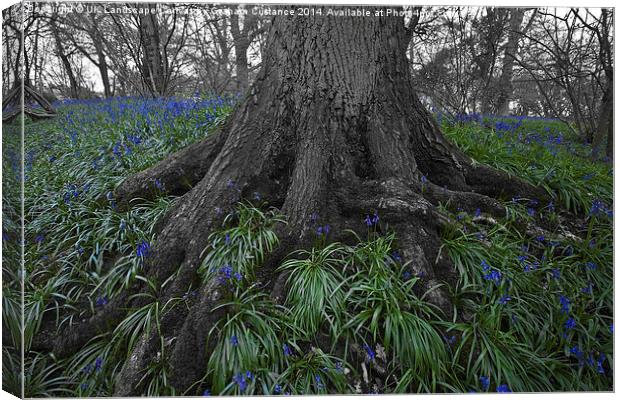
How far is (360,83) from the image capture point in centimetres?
210

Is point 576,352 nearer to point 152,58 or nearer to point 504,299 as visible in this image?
point 504,299

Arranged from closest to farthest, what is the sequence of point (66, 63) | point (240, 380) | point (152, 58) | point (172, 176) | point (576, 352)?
point (240, 380) < point (576, 352) < point (66, 63) < point (172, 176) < point (152, 58)

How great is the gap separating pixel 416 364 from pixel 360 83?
1.51 m

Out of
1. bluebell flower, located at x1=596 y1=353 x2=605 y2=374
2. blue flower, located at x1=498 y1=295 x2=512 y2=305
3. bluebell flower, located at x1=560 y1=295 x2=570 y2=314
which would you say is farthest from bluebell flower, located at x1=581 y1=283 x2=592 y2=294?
blue flower, located at x1=498 y1=295 x2=512 y2=305

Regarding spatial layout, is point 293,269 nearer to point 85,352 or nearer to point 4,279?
point 85,352

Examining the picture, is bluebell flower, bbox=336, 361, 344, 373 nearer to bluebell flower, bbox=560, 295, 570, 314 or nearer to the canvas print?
the canvas print

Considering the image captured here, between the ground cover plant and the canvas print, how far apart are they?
0.01 m

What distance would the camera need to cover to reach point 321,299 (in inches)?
66.9

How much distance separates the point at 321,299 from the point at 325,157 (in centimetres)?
80

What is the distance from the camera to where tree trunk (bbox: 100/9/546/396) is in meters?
1.93

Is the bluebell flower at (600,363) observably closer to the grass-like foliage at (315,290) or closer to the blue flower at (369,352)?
the blue flower at (369,352)

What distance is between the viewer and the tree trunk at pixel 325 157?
1929mm

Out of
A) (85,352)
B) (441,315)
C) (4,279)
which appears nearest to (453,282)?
Result: (441,315)

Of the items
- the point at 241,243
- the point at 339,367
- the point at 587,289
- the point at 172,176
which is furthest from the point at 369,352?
the point at 172,176
